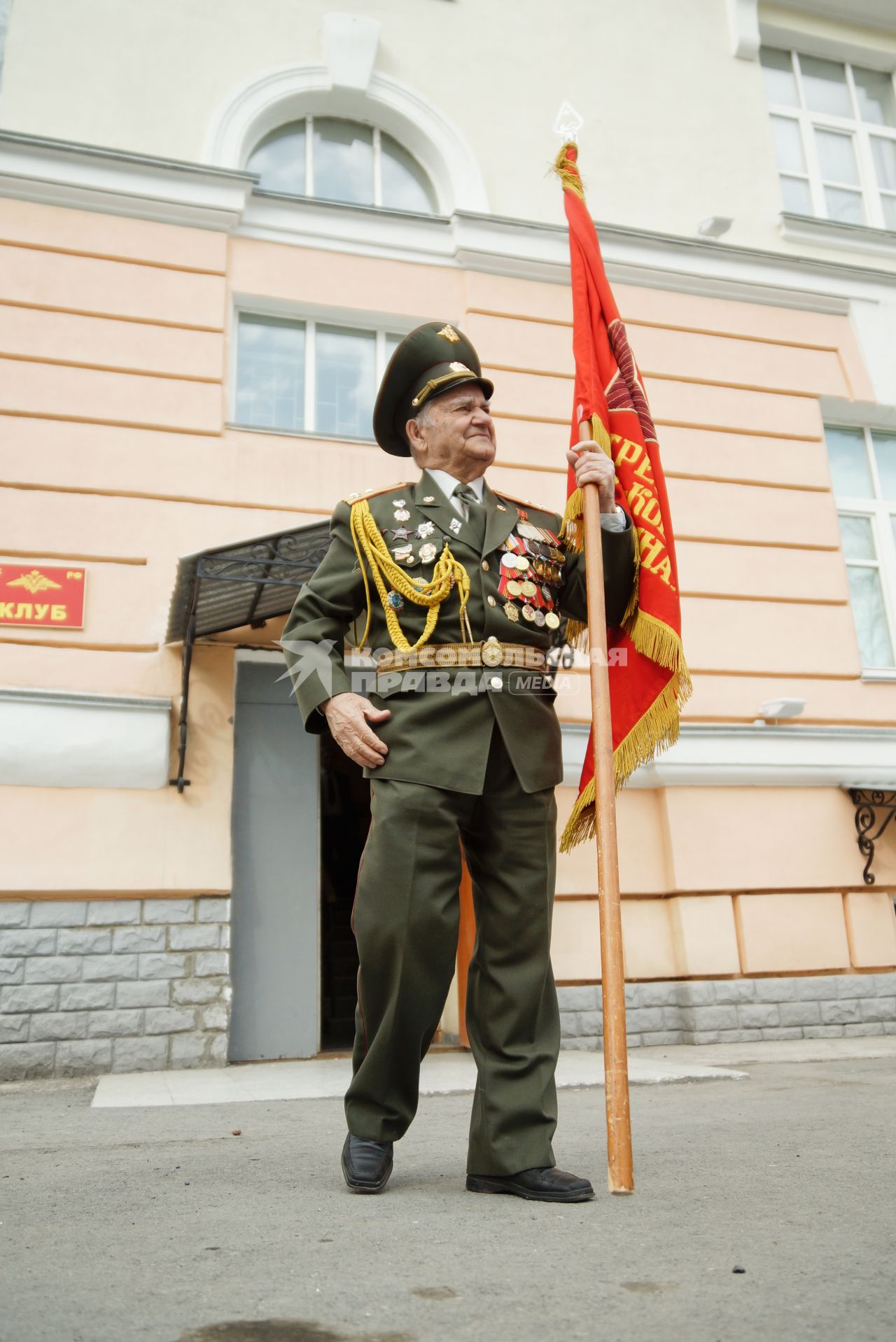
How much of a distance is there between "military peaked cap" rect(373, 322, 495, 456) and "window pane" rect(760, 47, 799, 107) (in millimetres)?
6656

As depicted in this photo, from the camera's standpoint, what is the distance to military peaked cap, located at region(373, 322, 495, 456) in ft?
8.34

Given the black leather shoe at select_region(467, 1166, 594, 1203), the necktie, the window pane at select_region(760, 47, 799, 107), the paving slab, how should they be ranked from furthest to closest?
the window pane at select_region(760, 47, 799, 107) → the paving slab → the necktie → the black leather shoe at select_region(467, 1166, 594, 1203)

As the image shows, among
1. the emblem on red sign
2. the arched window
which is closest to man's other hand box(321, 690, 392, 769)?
the emblem on red sign

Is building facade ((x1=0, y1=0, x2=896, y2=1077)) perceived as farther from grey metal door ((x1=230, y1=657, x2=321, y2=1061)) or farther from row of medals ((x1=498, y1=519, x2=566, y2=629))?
row of medals ((x1=498, y1=519, x2=566, y2=629))

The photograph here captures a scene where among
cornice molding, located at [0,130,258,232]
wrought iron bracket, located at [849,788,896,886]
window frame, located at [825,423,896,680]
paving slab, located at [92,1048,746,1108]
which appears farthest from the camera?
window frame, located at [825,423,896,680]

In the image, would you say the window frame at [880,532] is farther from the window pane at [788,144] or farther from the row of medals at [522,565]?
the row of medals at [522,565]

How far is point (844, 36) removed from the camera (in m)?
8.04

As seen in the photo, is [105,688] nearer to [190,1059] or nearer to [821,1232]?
[190,1059]

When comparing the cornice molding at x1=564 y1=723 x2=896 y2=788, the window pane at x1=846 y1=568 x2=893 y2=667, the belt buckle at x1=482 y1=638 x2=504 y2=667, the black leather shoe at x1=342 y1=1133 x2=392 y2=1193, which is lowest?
the black leather shoe at x1=342 y1=1133 x2=392 y2=1193

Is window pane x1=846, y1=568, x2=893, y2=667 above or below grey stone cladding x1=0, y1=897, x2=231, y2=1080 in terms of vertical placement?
above

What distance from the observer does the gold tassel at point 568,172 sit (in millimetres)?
2945

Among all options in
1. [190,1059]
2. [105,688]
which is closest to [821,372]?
[105,688]

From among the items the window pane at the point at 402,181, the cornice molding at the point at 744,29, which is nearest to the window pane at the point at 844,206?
the cornice molding at the point at 744,29

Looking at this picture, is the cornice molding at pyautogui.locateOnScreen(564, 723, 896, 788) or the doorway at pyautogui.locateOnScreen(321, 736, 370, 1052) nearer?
the cornice molding at pyautogui.locateOnScreen(564, 723, 896, 788)
